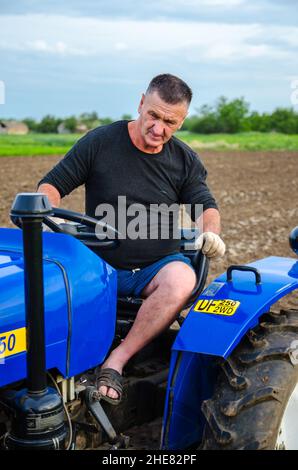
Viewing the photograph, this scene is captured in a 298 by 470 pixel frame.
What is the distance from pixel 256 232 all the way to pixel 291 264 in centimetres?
617

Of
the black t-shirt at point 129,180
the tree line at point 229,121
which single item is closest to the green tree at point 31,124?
the tree line at point 229,121

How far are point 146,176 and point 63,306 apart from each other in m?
1.07

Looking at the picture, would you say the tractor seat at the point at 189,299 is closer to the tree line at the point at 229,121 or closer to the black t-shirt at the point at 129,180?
the black t-shirt at the point at 129,180

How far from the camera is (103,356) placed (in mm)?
2611

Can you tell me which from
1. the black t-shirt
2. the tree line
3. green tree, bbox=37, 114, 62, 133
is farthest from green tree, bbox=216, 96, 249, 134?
the black t-shirt

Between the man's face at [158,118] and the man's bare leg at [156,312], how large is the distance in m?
0.67

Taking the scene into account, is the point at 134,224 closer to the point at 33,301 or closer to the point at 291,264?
the point at 291,264

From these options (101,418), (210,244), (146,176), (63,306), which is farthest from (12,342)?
(146,176)

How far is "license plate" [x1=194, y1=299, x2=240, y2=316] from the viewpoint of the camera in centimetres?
262

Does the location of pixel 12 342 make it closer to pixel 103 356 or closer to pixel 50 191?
pixel 103 356

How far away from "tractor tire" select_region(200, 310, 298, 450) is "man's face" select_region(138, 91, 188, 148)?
3.38 ft

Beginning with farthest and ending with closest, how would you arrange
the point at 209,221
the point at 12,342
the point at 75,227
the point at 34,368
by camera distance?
the point at 209,221
the point at 75,227
the point at 12,342
the point at 34,368
